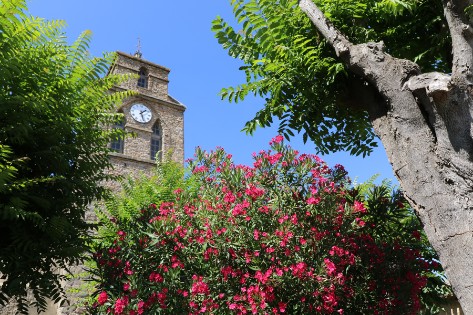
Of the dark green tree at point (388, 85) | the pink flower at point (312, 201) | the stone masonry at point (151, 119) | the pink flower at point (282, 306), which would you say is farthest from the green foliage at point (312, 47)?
the stone masonry at point (151, 119)

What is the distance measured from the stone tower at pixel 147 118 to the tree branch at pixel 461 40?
659 inches

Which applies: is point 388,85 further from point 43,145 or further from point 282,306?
point 43,145

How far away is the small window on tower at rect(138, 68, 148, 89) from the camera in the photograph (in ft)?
75.4

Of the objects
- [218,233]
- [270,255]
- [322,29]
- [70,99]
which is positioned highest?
[322,29]

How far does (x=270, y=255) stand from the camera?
5340 mm

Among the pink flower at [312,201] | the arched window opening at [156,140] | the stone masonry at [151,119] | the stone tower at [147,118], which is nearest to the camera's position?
the pink flower at [312,201]

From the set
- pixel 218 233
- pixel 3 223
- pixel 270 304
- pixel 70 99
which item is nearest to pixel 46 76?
pixel 70 99

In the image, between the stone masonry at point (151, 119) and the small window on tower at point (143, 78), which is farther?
the small window on tower at point (143, 78)

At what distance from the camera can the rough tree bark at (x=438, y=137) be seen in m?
4.17

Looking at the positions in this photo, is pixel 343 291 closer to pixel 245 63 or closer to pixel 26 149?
pixel 245 63

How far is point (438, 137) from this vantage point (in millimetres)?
4594

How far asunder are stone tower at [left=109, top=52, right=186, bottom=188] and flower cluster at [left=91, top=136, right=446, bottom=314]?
1427 centimetres

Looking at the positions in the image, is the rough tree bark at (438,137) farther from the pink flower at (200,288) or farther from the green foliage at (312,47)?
the pink flower at (200,288)

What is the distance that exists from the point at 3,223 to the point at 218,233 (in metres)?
2.52
